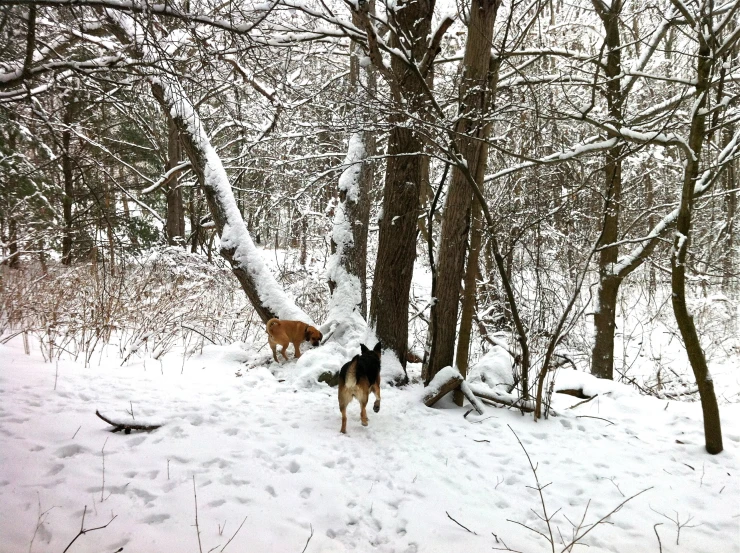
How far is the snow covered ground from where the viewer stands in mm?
2514

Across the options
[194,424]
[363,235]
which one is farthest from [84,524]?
[363,235]

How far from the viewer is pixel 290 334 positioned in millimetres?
6664

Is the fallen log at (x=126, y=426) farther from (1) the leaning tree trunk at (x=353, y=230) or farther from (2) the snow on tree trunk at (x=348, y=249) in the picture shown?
(1) the leaning tree trunk at (x=353, y=230)

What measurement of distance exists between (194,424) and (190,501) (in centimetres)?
131

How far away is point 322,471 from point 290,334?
3444 mm

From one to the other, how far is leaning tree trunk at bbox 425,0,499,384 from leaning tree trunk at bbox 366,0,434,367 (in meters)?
0.66

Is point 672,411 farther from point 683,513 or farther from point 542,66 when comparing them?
point 542,66

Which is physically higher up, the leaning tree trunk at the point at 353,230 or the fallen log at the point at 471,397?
the leaning tree trunk at the point at 353,230

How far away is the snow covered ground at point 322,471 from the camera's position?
99.0 inches

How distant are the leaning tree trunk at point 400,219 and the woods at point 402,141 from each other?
0.10 feet

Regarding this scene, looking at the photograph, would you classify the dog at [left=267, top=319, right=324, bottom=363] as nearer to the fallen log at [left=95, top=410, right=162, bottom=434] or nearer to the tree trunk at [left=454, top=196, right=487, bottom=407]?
the tree trunk at [left=454, top=196, right=487, bottom=407]

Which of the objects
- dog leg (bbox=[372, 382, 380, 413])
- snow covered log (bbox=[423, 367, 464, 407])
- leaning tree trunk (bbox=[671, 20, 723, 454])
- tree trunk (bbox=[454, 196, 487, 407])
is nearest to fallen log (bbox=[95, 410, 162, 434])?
dog leg (bbox=[372, 382, 380, 413])

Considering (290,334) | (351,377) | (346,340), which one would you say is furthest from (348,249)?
(351,377)

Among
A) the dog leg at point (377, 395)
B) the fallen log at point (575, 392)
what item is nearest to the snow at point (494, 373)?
the fallen log at point (575, 392)
